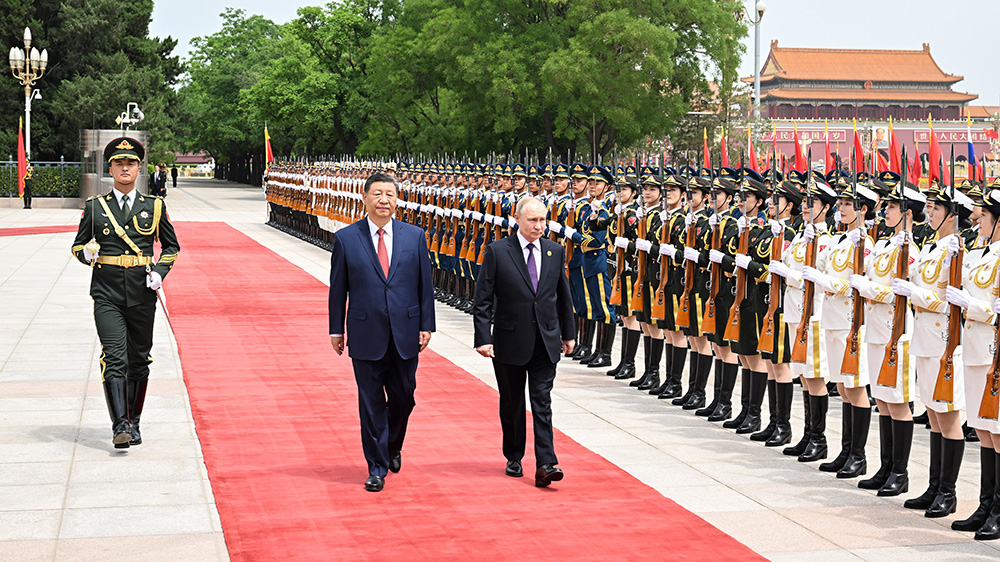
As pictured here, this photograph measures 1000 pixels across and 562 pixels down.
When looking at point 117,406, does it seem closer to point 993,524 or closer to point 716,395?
point 716,395

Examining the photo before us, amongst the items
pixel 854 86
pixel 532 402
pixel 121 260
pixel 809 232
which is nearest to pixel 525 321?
pixel 532 402

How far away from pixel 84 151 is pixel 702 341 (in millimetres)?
37907

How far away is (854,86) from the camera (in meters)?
77.1

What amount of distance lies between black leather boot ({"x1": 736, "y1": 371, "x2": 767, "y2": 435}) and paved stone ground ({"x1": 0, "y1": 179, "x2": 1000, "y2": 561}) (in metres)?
0.13

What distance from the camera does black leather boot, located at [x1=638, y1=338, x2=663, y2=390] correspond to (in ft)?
34.3

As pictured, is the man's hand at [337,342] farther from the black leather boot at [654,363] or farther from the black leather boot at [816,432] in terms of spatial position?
the black leather boot at [654,363]

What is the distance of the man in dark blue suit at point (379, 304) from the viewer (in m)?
6.99

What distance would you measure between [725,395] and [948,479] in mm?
2737

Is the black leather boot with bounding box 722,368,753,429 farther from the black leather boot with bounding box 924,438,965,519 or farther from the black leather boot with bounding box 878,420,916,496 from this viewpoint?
the black leather boot with bounding box 924,438,965,519

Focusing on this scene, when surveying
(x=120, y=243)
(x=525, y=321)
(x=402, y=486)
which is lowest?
(x=402, y=486)

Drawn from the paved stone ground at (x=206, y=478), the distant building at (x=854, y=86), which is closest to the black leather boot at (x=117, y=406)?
the paved stone ground at (x=206, y=478)

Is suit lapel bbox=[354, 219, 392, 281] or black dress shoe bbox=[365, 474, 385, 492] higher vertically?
suit lapel bbox=[354, 219, 392, 281]

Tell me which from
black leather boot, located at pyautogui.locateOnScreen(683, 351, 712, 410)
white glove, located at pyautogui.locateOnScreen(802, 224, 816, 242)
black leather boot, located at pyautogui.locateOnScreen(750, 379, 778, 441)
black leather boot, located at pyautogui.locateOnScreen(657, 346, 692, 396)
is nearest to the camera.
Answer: white glove, located at pyautogui.locateOnScreen(802, 224, 816, 242)

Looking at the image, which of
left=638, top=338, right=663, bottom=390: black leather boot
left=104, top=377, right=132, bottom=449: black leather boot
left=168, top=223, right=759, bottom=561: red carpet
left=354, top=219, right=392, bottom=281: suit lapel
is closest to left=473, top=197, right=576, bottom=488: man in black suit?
left=168, top=223, right=759, bottom=561: red carpet
